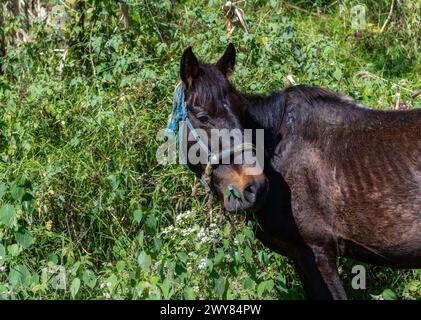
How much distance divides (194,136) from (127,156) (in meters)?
1.45

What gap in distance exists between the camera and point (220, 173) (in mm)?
5020

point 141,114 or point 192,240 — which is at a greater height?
point 141,114

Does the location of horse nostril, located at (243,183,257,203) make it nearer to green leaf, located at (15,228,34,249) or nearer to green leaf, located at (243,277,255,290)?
green leaf, located at (243,277,255,290)

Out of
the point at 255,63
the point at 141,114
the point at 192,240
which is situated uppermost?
the point at 255,63

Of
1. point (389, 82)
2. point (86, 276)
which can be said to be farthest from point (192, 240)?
point (389, 82)

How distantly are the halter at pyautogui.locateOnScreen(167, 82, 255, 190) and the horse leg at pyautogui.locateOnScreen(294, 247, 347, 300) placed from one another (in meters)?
0.77

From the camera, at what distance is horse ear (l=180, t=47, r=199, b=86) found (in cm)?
502

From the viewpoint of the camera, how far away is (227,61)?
17.5 ft

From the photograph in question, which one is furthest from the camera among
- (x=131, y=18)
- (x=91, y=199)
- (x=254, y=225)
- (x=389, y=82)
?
(x=131, y=18)

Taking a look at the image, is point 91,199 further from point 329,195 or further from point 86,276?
point 329,195

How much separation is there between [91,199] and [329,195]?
2.03 m

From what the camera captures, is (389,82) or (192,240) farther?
(389,82)

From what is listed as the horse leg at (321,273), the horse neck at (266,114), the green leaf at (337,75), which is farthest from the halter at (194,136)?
the green leaf at (337,75)
